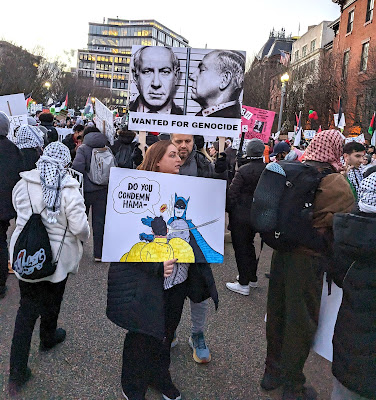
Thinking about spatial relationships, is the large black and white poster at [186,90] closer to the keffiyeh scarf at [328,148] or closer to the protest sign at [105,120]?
the keffiyeh scarf at [328,148]

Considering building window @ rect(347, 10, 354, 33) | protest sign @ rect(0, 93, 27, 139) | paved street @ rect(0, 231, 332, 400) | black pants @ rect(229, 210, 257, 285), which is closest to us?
paved street @ rect(0, 231, 332, 400)

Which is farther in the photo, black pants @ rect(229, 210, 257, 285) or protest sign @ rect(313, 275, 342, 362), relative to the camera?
black pants @ rect(229, 210, 257, 285)

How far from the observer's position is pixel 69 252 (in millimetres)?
3051

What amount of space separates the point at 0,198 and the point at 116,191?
6.96 feet

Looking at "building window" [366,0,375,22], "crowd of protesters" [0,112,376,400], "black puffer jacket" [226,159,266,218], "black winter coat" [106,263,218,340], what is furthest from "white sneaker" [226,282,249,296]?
"building window" [366,0,375,22]

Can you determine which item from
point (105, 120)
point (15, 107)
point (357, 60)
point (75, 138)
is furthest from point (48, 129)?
point (357, 60)

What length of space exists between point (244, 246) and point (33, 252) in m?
2.68

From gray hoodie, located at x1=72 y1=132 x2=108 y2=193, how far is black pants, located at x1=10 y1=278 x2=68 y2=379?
2.58 m

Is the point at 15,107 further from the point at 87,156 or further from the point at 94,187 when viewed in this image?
the point at 94,187

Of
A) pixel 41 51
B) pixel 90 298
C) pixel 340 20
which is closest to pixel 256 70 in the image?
pixel 340 20

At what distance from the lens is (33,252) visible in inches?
110

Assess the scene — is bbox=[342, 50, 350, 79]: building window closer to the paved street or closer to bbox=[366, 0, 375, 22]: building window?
bbox=[366, 0, 375, 22]: building window

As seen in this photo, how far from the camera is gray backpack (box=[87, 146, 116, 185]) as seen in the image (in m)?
5.37

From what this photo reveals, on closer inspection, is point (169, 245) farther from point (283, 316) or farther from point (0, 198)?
point (0, 198)
